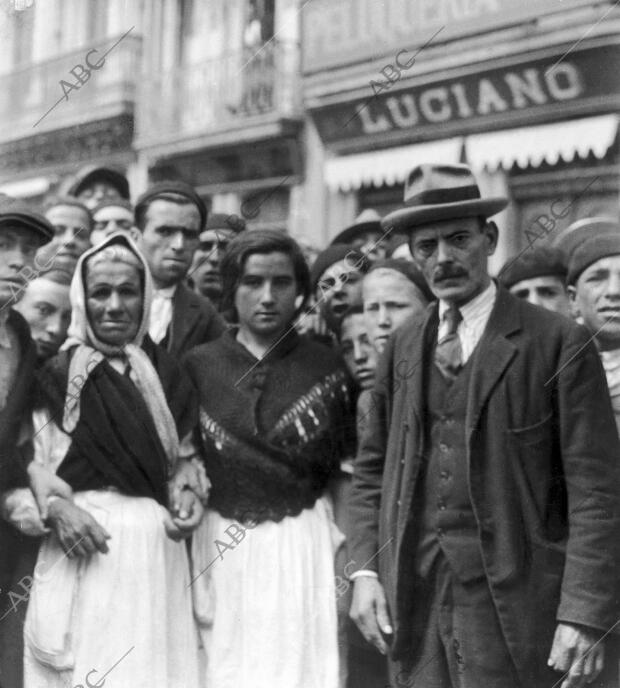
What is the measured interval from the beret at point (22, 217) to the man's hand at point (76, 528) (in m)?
0.98

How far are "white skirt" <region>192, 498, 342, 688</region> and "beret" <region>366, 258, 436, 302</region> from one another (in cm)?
95

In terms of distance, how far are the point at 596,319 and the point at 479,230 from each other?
2.30 feet

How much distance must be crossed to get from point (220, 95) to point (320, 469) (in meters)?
8.19

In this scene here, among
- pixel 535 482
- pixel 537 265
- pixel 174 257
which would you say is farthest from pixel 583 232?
pixel 174 257

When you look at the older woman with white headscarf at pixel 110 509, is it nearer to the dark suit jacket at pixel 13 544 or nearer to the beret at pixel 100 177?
the dark suit jacket at pixel 13 544

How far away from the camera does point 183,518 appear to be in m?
3.31

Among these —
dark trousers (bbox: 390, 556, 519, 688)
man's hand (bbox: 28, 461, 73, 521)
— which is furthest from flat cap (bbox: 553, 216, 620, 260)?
man's hand (bbox: 28, 461, 73, 521)

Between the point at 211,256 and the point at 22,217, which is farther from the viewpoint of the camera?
the point at 211,256

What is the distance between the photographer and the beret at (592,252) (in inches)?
132

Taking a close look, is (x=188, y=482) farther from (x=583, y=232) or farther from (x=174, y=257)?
(x=583, y=232)

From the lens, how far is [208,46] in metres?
9.72

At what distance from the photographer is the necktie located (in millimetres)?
2855

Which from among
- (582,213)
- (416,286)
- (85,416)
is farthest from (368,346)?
(582,213)

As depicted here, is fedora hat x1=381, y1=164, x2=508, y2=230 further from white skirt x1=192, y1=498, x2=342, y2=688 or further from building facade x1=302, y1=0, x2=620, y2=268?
building facade x1=302, y1=0, x2=620, y2=268
